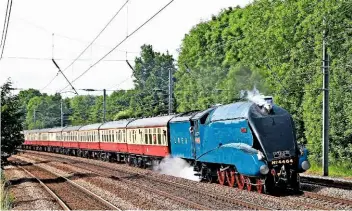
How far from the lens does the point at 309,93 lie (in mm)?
31734

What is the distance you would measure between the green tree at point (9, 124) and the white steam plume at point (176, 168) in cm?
784

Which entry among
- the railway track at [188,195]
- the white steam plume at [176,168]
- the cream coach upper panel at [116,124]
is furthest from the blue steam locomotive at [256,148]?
the cream coach upper panel at [116,124]

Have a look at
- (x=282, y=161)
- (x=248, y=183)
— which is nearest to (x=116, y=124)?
(x=248, y=183)

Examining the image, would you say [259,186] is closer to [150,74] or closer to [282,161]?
[282,161]

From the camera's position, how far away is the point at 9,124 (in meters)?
26.8

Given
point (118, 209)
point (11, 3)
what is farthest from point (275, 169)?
point (11, 3)

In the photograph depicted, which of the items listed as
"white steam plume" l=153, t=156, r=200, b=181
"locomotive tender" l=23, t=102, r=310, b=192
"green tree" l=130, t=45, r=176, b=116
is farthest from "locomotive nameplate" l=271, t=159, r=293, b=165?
"green tree" l=130, t=45, r=176, b=116

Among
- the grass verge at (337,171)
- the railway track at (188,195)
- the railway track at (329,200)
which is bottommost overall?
the grass verge at (337,171)

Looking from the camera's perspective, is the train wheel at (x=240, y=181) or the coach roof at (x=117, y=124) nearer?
the train wheel at (x=240, y=181)

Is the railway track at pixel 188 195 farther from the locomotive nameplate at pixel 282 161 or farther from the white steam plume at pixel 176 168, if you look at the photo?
the locomotive nameplate at pixel 282 161

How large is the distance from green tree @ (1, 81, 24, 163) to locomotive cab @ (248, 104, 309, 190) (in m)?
14.8

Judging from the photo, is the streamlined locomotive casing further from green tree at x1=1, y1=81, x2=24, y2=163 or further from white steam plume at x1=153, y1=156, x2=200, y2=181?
green tree at x1=1, y1=81, x2=24, y2=163

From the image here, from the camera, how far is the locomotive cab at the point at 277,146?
54.0ft

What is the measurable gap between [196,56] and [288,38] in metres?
22.4
